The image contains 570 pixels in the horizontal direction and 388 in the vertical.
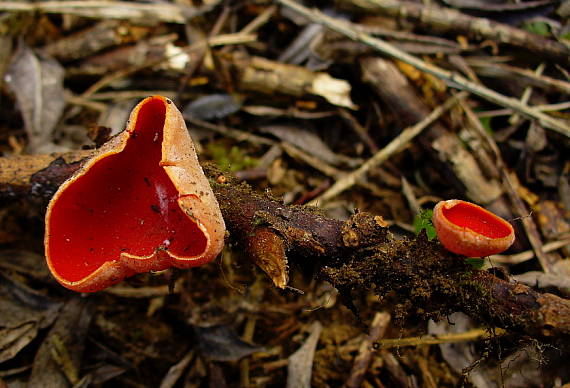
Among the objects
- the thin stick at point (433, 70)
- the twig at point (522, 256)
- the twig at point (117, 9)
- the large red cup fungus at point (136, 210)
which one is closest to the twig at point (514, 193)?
the twig at point (522, 256)

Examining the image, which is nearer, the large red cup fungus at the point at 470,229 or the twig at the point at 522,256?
the large red cup fungus at the point at 470,229

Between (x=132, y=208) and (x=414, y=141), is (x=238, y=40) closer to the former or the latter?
(x=414, y=141)

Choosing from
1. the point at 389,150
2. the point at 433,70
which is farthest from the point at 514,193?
the point at 433,70

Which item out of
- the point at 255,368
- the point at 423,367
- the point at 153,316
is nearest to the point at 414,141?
the point at 423,367

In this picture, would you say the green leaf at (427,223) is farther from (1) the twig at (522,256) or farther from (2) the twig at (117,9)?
(2) the twig at (117,9)

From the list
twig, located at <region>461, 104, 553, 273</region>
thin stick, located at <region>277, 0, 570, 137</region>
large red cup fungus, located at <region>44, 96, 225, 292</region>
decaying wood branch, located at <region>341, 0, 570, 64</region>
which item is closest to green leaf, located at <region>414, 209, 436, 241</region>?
twig, located at <region>461, 104, 553, 273</region>

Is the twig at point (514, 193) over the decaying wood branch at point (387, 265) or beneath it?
beneath
